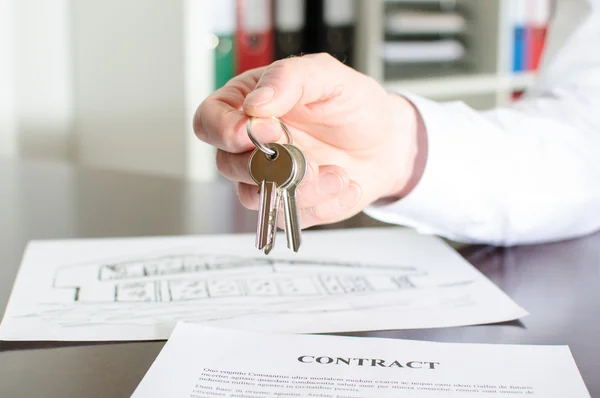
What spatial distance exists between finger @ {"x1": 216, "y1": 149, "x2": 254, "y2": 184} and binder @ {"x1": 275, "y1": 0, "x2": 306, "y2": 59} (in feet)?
4.35

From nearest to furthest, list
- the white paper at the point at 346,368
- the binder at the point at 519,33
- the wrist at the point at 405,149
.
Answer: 1. the white paper at the point at 346,368
2. the wrist at the point at 405,149
3. the binder at the point at 519,33

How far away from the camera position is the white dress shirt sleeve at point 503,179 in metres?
0.78

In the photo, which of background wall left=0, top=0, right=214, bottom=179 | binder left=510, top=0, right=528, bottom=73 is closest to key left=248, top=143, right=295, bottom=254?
background wall left=0, top=0, right=214, bottom=179

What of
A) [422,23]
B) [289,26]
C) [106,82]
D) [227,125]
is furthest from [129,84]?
[227,125]

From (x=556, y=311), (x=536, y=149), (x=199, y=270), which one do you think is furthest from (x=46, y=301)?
(x=536, y=149)

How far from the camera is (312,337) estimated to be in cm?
53

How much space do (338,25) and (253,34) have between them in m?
0.25

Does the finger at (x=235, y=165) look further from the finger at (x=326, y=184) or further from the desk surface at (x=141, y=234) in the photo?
the desk surface at (x=141, y=234)

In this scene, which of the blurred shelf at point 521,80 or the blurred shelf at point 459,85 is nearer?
the blurred shelf at point 459,85

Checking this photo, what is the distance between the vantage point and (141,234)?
32.6 inches

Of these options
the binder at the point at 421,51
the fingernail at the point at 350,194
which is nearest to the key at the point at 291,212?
the fingernail at the point at 350,194

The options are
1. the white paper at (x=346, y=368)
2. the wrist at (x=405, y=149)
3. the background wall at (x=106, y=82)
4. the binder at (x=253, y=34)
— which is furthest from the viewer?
the binder at (x=253, y=34)

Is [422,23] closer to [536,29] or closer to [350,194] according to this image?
[536,29]

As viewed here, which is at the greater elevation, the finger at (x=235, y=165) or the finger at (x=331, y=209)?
the finger at (x=235, y=165)
